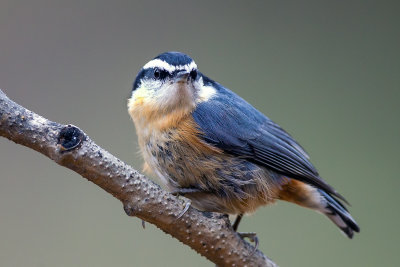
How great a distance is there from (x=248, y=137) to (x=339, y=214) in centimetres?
59

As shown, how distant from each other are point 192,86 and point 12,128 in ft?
2.72

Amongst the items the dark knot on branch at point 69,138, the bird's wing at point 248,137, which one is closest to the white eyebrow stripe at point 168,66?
the bird's wing at point 248,137

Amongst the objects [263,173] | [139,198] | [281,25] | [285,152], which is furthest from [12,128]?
[281,25]

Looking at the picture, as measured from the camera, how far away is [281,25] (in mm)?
3576

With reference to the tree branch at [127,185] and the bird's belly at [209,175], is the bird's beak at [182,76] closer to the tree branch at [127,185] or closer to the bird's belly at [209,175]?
the bird's belly at [209,175]

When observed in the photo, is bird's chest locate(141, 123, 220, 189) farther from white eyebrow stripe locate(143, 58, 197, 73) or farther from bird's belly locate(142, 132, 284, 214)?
white eyebrow stripe locate(143, 58, 197, 73)

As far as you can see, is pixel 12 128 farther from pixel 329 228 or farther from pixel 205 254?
pixel 329 228

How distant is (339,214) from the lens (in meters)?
2.35

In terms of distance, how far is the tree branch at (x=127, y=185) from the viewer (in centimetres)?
139

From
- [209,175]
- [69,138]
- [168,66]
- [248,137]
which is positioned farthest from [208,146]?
[69,138]

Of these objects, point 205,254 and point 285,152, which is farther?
point 285,152

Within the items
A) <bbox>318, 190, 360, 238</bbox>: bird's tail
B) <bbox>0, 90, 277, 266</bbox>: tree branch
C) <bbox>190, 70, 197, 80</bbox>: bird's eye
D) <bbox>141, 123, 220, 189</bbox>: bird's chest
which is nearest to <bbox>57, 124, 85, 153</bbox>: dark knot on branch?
<bbox>0, 90, 277, 266</bbox>: tree branch

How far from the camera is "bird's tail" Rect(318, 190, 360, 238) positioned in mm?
2289

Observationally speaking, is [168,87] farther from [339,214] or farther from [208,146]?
[339,214]
